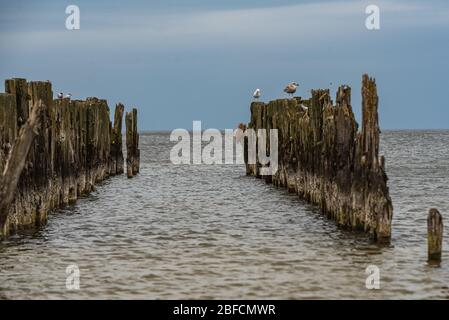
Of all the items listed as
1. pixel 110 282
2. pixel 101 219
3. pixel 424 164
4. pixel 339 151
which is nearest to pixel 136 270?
pixel 110 282

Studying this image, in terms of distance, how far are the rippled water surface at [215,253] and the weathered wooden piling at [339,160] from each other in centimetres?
38

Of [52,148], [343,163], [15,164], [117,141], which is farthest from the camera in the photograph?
[117,141]

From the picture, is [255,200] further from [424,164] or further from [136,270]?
[424,164]

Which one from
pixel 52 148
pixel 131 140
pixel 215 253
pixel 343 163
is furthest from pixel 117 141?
pixel 215 253

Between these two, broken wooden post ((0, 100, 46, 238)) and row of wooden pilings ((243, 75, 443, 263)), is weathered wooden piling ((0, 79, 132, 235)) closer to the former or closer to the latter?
broken wooden post ((0, 100, 46, 238))

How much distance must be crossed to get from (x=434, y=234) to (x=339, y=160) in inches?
164

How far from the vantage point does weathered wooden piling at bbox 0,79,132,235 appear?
52.0ft

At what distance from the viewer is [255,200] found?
997 inches

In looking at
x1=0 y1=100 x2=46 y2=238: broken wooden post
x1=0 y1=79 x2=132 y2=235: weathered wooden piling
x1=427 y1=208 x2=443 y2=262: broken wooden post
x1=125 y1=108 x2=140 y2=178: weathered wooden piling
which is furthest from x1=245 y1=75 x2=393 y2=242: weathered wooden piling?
x1=125 y1=108 x2=140 y2=178: weathered wooden piling

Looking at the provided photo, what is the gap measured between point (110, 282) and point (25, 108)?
4824 mm

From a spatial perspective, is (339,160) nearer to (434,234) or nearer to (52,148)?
(434,234)

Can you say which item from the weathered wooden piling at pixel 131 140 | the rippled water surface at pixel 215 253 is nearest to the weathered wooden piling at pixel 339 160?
the rippled water surface at pixel 215 253

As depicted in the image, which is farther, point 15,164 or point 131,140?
point 131,140

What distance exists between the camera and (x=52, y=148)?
19031 mm
